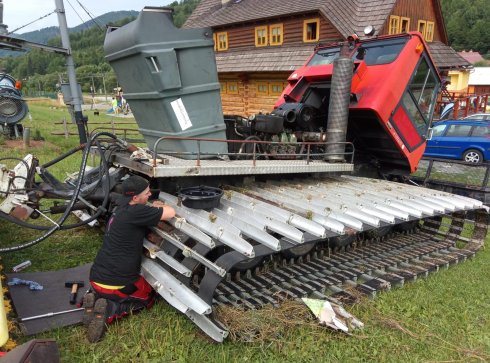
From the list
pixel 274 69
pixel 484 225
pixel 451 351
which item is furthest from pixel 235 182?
pixel 274 69

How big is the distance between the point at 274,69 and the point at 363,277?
16.1 m

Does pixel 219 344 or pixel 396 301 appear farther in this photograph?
pixel 396 301

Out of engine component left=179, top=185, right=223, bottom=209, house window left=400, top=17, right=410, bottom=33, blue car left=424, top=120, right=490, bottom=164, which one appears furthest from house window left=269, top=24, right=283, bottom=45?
engine component left=179, top=185, right=223, bottom=209

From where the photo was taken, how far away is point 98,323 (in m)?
3.46

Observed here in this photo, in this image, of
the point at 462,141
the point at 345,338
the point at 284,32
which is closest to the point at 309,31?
the point at 284,32

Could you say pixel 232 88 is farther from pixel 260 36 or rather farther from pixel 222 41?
pixel 260 36

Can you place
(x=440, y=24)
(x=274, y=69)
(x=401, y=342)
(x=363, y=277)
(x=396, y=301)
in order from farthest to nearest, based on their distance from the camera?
(x=440, y=24)
(x=274, y=69)
(x=363, y=277)
(x=396, y=301)
(x=401, y=342)

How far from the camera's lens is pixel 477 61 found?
62.2 m

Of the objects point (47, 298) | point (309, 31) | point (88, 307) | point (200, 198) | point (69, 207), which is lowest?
point (47, 298)

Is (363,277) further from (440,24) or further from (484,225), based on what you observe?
(440,24)

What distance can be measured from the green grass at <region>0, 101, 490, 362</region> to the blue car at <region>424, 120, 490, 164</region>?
9.31 metres

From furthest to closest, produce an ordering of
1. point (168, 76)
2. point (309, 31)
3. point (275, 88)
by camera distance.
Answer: point (275, 88) < point (309, 31) < point (168, 76)

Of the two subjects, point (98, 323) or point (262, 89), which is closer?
point (98, 323)

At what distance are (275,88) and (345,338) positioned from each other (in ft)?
59.3
